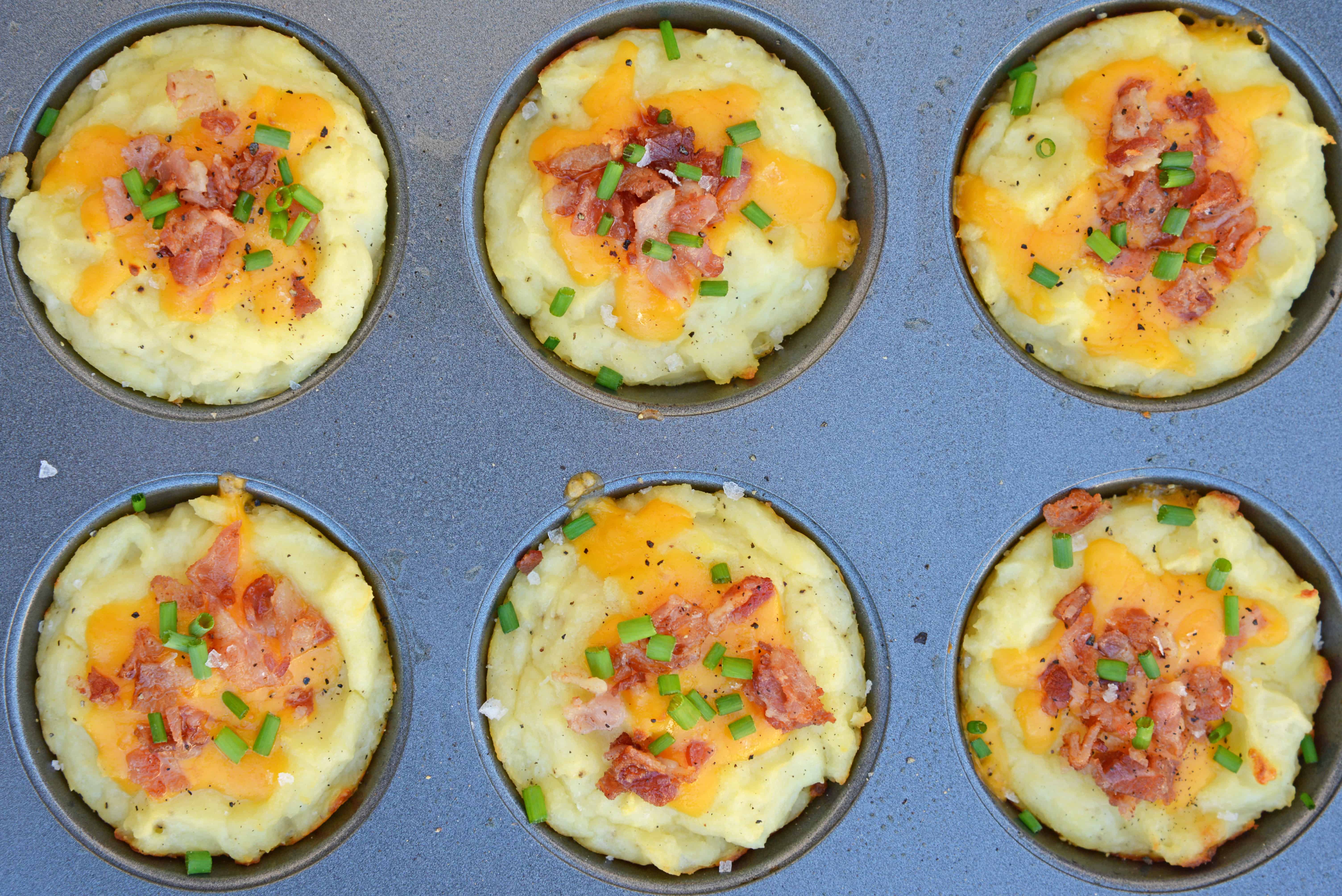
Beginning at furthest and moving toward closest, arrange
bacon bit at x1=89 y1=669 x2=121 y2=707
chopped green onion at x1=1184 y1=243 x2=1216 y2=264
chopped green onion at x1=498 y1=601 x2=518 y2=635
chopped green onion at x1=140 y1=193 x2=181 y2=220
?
chopped green onion at x1=498 y1=601 x2=518 y2=635
chopped green onion at x1=1184 y1=243 x2=1216 y2=264
bacon bit at x1=89 y1=669 x2=121 y2=707
chopped green onion at x1=140 y1=193 x2=181 y2=220

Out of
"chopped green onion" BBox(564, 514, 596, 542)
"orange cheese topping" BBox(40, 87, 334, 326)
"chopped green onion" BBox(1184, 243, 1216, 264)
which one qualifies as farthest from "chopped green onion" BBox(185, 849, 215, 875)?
"chopped green onion" BBox(1184, 243, 1216, 264)

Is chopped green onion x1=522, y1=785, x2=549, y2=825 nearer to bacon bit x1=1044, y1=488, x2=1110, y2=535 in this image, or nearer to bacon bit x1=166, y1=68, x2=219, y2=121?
bacon bit x1=1044, y1=488, x2=1110, y2=535

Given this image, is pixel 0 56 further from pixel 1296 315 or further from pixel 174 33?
pixel 1296 315

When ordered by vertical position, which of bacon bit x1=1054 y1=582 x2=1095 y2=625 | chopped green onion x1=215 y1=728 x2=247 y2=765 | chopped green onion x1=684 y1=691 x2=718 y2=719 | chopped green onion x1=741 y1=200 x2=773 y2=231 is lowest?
chopped green onion x1=215 y1=728 x2=247 y2=765

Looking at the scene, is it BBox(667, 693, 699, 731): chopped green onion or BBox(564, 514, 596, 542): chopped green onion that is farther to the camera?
BBox(564, 514, 596, 542): chopped green onion

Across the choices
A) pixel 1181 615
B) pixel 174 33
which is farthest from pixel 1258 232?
pixel 174 33

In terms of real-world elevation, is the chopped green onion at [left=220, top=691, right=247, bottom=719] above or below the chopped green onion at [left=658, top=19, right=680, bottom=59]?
below
